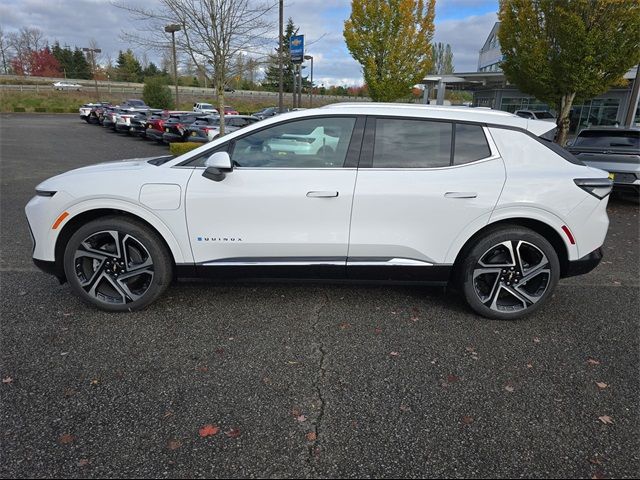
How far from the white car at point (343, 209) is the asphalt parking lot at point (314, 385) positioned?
1.31ft

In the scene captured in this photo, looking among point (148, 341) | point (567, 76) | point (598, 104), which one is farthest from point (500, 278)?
point (598, 104)

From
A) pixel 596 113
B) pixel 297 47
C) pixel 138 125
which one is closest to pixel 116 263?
pixel 297 47

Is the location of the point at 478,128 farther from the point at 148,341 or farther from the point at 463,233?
the point at 148,341

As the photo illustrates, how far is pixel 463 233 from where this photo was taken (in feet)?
11.3

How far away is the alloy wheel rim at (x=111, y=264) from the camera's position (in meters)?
3.42

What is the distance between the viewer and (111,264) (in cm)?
348

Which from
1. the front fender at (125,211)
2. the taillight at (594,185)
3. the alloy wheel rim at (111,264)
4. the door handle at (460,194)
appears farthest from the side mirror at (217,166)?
the taillight at (594,185)

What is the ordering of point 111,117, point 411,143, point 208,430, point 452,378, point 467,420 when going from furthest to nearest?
point 111,117 < point 411,143 < point 452,378 < point 467,420 < point 208,430

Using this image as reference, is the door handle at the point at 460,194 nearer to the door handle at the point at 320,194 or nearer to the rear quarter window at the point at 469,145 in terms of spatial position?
the rear quarter window at the point at 469,145

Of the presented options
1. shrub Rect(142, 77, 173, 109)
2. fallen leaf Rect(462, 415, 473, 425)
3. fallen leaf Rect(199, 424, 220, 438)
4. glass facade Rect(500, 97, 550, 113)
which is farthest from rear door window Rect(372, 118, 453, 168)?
shrub Rect(142, 77, 173, 109)

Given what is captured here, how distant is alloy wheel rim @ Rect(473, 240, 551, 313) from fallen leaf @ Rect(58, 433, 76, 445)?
2.96 meters

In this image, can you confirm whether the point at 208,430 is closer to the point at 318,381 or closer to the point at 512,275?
the point at 318,381

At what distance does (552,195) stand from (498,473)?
7.20ft

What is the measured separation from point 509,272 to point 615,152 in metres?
6.17
